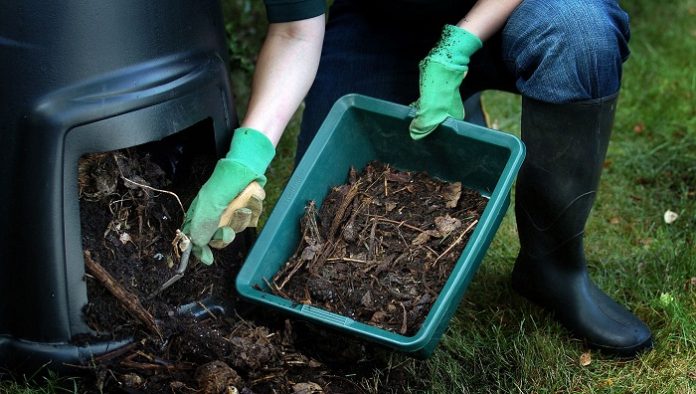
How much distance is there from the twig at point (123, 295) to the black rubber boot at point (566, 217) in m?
0.78

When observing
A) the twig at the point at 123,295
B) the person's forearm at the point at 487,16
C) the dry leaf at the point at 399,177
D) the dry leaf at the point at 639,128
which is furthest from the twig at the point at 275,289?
the dry leaf at the point at 639,128

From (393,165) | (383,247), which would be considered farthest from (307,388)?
(393,165)

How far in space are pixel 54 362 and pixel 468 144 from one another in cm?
88

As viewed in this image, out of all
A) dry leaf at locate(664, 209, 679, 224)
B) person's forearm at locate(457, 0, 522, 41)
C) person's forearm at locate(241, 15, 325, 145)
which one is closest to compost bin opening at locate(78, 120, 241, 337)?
person's forearm at locate(241, 15, 325, 145)

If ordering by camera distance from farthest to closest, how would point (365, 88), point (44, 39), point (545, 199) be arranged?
point (365, 88) < point (545, 199) < point (44, 39)

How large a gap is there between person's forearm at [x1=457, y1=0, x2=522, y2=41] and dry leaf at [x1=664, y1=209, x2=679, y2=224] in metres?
0.86

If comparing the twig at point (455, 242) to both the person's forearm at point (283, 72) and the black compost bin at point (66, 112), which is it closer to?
the person's forearm at point (283, 72)

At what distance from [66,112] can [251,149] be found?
0.35 metres

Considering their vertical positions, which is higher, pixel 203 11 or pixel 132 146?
pixel 203 11

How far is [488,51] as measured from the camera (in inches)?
77.7

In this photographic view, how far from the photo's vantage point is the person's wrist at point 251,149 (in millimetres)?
1685

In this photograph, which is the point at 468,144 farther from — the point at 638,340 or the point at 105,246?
the point at 105,246

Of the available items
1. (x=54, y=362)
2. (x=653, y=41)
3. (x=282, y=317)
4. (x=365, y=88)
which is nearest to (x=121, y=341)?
(x=54, y=362)

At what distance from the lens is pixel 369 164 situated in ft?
6.17
